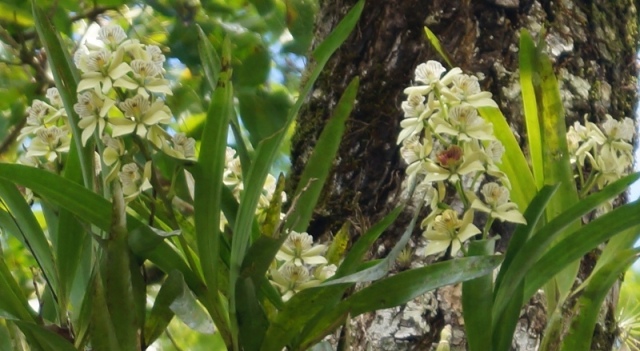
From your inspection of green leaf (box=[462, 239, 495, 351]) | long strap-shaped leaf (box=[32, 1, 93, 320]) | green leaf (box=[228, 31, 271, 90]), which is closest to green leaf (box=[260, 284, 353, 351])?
green leaf (box=[462, 239, 495, 351])

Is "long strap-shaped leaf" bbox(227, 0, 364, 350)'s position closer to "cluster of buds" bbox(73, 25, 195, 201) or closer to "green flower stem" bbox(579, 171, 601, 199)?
"cluster of buds" bbox(73, 25, 195, 201)

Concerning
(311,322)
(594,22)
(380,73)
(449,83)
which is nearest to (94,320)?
(311,322)

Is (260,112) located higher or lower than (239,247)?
higher

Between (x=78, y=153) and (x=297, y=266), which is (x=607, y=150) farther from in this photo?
(x=78, y=153)

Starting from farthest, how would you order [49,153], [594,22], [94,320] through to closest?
[594,22], [49,153], [94,320]

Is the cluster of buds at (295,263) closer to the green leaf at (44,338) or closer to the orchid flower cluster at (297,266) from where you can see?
the orchid flower cluster at (297,266)

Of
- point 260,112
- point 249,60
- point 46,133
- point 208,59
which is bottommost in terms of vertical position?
point 46,133

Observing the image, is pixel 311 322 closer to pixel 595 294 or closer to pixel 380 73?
pixel 595 294

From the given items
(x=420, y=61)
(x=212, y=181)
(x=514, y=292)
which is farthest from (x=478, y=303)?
(x=420, y=61)
